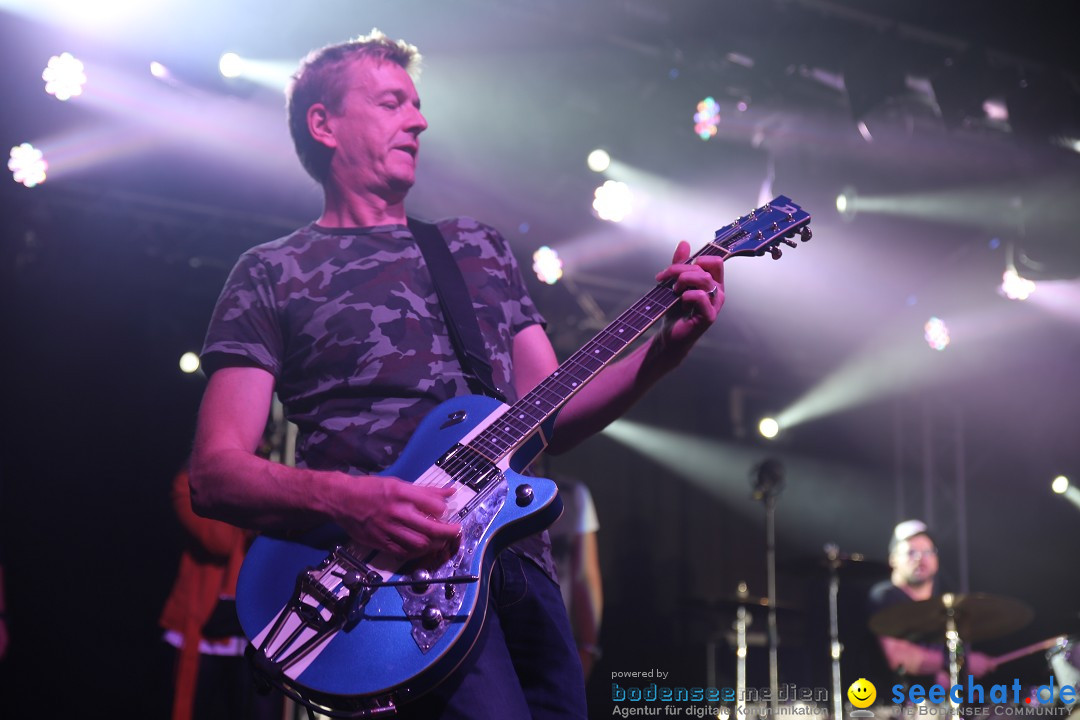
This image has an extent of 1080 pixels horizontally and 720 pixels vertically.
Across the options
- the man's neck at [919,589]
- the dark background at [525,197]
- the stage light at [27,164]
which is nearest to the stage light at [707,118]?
the dark background at [525,197]

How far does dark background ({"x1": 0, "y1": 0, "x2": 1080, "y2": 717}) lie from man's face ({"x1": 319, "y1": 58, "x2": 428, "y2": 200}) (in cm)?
476

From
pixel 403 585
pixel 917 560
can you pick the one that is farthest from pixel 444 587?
pixel 917 560

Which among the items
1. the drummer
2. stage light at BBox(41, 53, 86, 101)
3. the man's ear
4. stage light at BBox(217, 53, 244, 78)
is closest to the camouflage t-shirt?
the man's ear

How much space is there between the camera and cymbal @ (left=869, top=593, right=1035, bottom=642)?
775 cm

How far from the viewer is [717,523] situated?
11.2 meters

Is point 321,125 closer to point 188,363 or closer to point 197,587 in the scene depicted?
point 197,587

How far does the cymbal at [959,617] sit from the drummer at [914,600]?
134 mm

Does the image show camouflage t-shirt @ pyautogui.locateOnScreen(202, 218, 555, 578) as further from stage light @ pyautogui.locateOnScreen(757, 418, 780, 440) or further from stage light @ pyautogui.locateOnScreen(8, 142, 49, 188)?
stage light @ pyautogui.locateOnScreen(757, 418, 780, 440)

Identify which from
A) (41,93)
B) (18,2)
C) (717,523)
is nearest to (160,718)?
(41,93)

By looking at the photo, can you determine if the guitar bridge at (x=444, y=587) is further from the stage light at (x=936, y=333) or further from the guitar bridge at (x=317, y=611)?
the stage light at (x=936, y=333)

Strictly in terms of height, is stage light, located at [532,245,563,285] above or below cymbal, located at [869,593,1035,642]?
above

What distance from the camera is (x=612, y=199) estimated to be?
8.62 meters

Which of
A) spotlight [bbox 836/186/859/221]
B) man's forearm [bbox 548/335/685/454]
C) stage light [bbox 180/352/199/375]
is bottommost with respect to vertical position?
man's forearm [bbox 548/335/685/454]

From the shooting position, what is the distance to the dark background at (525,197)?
24.2 feet
